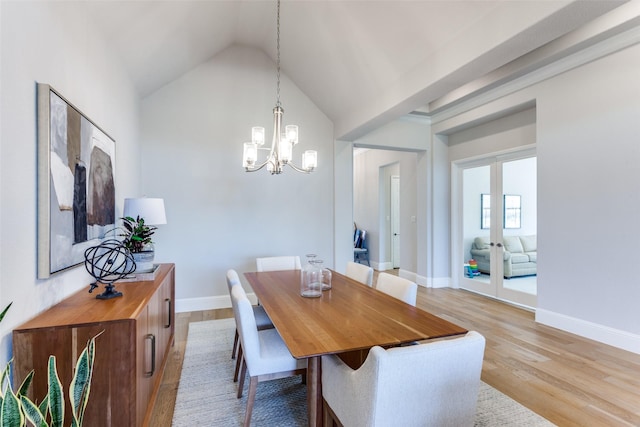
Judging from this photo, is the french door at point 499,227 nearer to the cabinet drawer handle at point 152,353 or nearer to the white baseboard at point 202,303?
the white baseboard at point 202,303

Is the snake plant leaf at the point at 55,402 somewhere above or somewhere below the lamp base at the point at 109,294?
below

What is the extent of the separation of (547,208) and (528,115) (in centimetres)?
137

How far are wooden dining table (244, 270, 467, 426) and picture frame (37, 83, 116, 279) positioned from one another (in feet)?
3.84

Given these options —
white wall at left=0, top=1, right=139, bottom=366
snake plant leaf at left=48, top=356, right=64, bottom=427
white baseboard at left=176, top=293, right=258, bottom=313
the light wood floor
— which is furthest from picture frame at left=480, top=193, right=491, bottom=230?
snake plant leaf at left=48, top=356, right=64, bottom=427

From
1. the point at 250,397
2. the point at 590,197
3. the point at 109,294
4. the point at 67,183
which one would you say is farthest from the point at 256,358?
the point at 590,197

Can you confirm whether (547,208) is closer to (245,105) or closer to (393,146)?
(393,146)

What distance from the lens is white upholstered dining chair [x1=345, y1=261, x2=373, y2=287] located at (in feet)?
8.98

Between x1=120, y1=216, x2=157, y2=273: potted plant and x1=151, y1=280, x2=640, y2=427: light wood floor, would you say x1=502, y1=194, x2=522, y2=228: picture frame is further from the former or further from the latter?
x1=120, y1=216, x2=157, y2=273: potted plant

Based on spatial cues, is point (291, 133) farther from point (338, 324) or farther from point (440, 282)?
point (440, 282)

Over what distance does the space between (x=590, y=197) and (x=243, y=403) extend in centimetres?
386

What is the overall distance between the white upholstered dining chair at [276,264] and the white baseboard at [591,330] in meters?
2.95

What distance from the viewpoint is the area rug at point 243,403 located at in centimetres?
197

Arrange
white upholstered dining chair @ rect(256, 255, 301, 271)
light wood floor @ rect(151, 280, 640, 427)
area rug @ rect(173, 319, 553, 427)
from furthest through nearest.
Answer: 1. white upholstered dining chair @ rect(256, 255, 301, 271)
2. light wood floor @ rect(151, 280, 640, 427)
3. area rug @ rect(173, 319, 553, 427)

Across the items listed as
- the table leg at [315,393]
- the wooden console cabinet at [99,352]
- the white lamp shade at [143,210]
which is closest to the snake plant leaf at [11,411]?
the wooden console cabinet at [99,352]
